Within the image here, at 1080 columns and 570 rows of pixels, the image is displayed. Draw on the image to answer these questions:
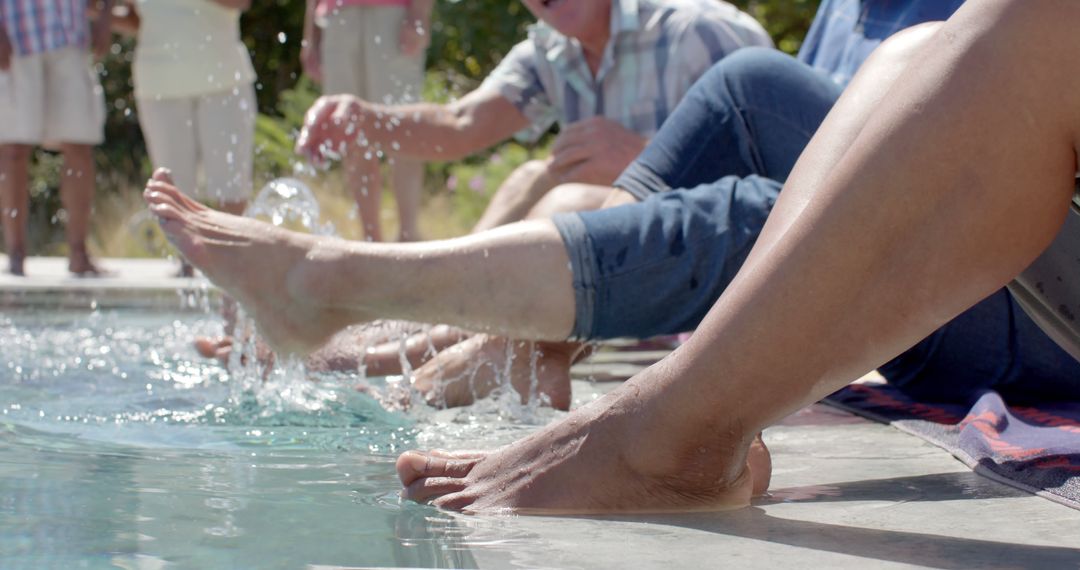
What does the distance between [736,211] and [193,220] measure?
909 millimetres

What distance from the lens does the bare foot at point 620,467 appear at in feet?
5.26

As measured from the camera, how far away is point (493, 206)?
3867 mm

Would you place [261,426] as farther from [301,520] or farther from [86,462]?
[301,520]

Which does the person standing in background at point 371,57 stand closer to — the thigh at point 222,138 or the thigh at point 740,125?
the thigh at point 222,138

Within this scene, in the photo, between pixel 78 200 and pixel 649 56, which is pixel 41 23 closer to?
pixel 78 200

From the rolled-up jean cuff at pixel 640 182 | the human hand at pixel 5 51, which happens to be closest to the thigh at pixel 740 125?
the rolled-up jean cuff at pixel 640 182

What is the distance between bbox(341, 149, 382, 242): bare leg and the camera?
6235 millimetres

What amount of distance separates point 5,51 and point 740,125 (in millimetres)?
5169

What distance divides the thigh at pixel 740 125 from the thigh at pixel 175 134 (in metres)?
4.24

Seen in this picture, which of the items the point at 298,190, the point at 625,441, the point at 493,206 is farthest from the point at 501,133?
the point at 625,441

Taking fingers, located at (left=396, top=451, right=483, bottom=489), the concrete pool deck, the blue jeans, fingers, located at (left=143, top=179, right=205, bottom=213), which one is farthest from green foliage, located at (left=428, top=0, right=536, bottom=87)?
fingers, located at (left=396, top=451, right=483, bottom=489)

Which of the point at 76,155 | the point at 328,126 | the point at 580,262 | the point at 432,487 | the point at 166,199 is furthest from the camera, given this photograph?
the point at 76,155

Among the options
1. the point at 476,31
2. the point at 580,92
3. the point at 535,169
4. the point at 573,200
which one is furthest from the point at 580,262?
the point at 476,31

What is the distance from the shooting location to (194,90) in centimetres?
645
